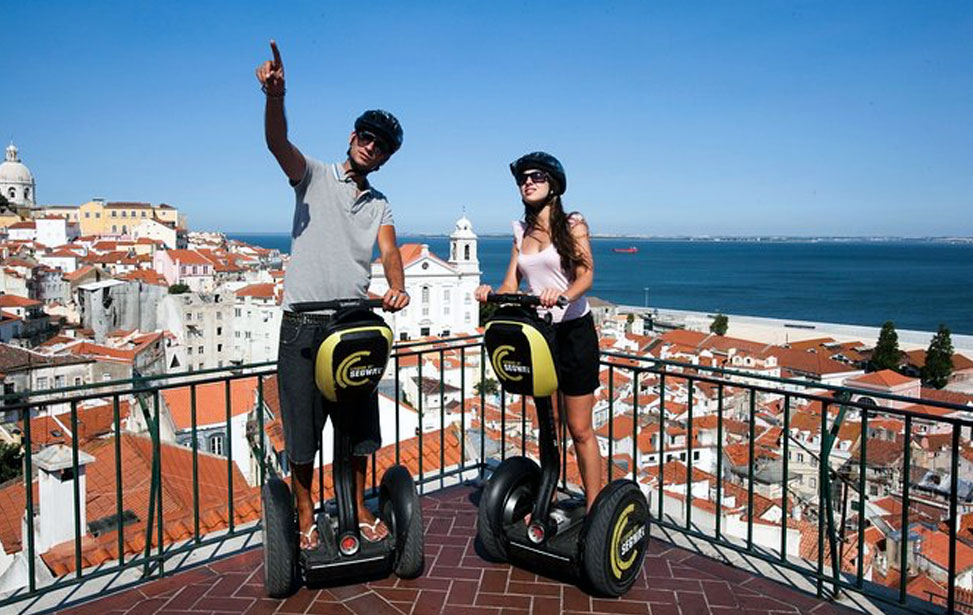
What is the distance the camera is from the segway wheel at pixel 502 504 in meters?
3.52

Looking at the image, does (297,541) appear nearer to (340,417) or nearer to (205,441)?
(340,417)

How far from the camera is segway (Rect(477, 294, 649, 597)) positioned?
10.3ft

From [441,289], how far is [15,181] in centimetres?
6974

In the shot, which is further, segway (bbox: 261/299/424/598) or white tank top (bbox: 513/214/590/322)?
white tank top (bbox: 513/214/590/322)

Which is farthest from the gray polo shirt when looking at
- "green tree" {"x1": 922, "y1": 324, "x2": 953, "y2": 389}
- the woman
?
"green tree" {"x1": 922, "y1": 324, "x2": 953, "y2": 389}

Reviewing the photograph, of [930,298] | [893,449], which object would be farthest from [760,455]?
[930,298]

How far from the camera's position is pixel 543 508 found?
3412mm

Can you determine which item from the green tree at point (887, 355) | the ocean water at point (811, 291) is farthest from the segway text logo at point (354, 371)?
the ocean water at point (811, 291)

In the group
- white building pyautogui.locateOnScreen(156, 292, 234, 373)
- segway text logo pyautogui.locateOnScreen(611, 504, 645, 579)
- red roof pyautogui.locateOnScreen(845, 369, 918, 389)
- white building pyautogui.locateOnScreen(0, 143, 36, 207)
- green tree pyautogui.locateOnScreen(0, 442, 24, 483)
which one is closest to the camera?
segway text logo pyautogui.locateOnScreen(611, 504, 645, 579)

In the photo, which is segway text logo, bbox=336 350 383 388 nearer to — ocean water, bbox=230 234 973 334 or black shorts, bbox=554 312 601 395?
black shorts, bbox=554 312 601 395

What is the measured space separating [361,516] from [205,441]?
1895 cm

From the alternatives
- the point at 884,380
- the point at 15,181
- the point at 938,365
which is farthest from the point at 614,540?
the point at 15,181

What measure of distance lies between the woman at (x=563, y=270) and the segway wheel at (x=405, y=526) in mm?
835

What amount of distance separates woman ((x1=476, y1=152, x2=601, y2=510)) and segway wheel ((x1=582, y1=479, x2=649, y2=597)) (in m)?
0.23
